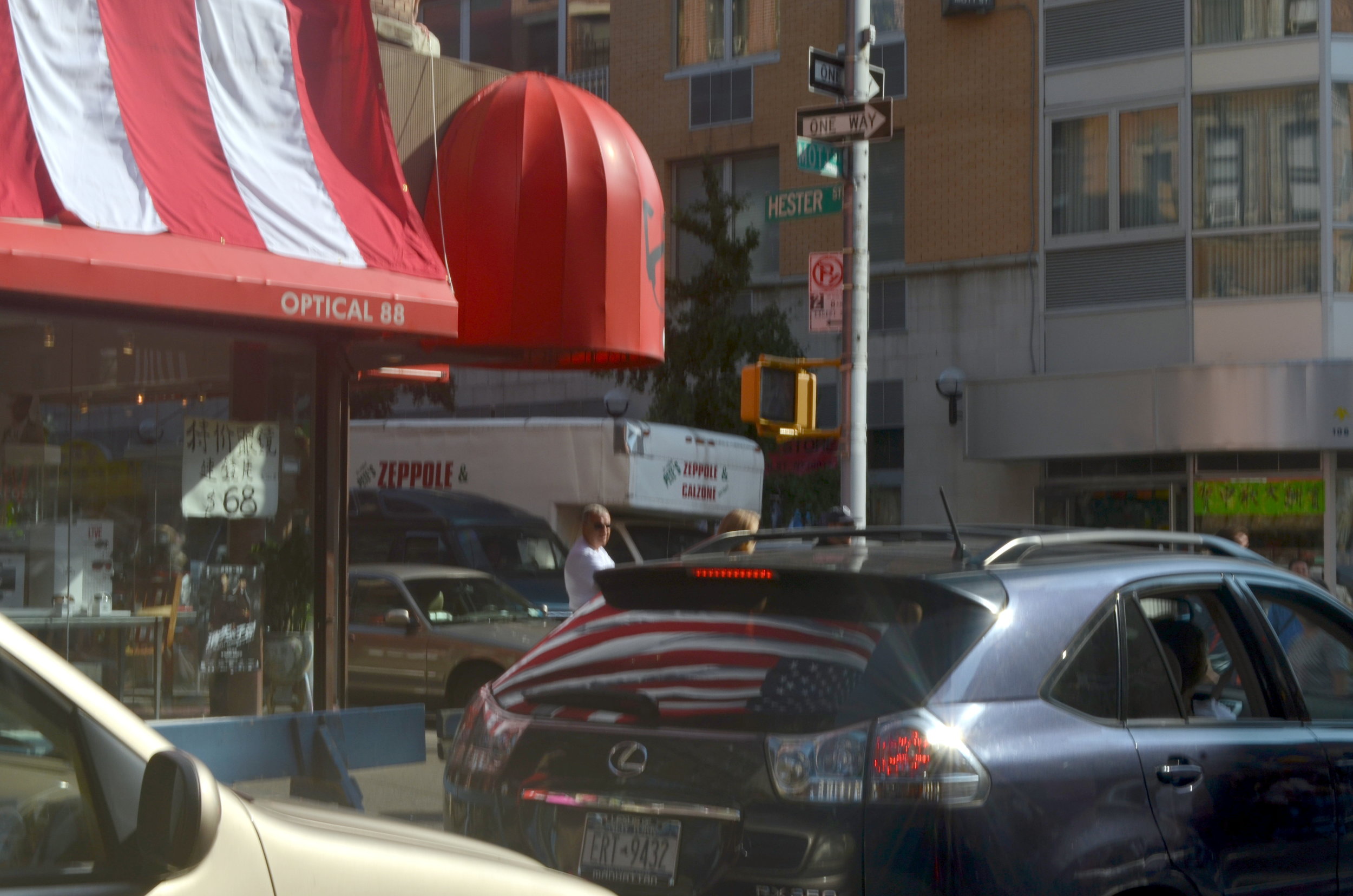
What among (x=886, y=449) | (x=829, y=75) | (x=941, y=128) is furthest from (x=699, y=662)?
(x=941, y=128)

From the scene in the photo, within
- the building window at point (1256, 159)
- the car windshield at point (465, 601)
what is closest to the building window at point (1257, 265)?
the building window at point (1256, 159)

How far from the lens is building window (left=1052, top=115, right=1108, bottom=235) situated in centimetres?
2088

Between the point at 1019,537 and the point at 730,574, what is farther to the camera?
the point at 1019,537

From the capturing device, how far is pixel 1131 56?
20562mm

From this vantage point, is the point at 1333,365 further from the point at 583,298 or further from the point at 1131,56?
the point at 583,298

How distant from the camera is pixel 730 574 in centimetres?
418

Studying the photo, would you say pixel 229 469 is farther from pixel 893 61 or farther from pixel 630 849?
pixel 893 61

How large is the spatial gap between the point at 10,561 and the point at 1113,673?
223 inches

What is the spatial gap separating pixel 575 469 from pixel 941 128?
9.64 metres

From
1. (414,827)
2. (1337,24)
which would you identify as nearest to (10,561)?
(414,827)

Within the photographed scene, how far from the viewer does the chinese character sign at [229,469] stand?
8133 mm

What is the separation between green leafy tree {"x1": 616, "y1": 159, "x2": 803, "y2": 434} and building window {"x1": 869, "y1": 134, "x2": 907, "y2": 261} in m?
2.41

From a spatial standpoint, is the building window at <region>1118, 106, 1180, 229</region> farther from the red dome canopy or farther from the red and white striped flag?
the red and white striped flag

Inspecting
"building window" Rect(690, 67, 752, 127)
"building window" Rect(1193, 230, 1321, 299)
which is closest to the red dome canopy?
"building window" Rect(1193, 230, 1321, 299)
